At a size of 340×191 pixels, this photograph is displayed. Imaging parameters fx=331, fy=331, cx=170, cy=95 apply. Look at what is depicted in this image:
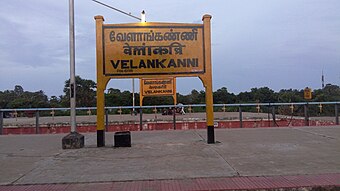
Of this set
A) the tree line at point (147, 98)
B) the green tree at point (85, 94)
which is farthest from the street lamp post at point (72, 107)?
the green tree at point (85, 94)

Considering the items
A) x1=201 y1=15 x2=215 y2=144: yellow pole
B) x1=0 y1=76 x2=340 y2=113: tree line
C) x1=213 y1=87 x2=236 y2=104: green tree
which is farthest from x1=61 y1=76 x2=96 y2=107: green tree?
x1=201 y1=15 x2=215 y2=144: yellow pole

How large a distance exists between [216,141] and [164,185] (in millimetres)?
4967

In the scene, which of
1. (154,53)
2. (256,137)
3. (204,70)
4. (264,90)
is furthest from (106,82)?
(264,90)

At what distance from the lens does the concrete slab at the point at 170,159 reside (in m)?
6.56

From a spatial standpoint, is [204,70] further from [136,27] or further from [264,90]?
[264,90]

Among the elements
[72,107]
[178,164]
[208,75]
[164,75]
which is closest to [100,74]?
[72,107]

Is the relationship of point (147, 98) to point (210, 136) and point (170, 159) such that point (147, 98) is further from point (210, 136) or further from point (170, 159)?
point (170, 159)

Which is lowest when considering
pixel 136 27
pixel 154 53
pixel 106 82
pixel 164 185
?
pixel 164 185

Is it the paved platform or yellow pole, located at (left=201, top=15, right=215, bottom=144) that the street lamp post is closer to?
the paved platform

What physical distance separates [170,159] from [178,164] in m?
0.55

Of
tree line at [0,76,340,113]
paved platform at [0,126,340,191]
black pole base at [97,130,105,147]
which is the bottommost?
paved platform at [0,126,340,191]

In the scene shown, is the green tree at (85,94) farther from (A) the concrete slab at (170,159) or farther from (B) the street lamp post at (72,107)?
(B) the street lamp post at (72,107)

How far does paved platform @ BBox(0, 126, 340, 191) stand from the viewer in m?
5.95

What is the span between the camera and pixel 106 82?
10.5 m
